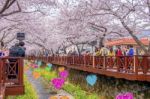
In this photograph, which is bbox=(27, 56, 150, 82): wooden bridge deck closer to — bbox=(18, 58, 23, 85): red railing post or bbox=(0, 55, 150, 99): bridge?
bbox=(0, 55, 150, 99): bridge

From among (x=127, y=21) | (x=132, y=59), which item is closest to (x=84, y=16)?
(x=127, y=21)

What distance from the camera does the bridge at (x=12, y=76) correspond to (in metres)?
16.1

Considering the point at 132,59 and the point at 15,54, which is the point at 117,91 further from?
the point at 15,54

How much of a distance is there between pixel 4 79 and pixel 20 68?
2.79 feet

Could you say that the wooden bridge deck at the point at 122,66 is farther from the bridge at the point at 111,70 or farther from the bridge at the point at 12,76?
the bridge at the point at 12,76

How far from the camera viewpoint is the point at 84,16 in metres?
25.0

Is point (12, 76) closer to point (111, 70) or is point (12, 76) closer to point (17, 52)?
point (17, 52)

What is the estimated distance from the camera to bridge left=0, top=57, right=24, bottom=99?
1606 centimetres

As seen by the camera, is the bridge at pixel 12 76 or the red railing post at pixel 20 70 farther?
the red railing post at pixel 20 70

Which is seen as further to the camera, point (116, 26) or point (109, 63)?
point (116, 26)

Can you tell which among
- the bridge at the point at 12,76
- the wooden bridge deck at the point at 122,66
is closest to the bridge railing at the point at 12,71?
the bridge at the point at 12,76

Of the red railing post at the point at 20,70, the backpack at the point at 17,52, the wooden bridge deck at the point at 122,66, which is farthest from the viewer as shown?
the wooden bridge deck at the point at 122,66

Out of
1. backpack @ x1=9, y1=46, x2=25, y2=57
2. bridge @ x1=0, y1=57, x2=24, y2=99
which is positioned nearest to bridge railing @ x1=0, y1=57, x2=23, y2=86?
bridge @ x1=0, y1=57, x2=24, y2=99

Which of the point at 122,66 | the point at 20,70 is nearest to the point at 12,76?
the point at 20,70
